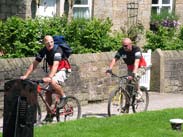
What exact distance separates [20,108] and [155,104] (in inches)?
339

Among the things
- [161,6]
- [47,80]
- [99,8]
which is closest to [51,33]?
[47,80]

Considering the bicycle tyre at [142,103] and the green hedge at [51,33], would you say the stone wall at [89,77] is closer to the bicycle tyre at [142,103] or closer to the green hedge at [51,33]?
the green hedge at [51,33]

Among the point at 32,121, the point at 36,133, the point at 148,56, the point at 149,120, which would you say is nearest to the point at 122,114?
the point at 149,120

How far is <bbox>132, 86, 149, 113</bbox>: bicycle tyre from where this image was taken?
1377 cm

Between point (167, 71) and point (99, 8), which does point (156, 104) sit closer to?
point (167, 71)

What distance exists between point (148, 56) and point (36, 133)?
7.79 metres

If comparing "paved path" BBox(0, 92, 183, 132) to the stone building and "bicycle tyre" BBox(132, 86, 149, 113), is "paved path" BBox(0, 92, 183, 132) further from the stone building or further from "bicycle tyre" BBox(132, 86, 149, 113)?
the stone building

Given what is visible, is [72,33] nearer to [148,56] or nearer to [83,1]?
[148,56]

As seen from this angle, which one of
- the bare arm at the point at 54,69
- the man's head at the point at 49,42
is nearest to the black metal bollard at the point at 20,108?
the bare arm at the point at 54,69

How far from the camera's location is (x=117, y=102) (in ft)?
43.9

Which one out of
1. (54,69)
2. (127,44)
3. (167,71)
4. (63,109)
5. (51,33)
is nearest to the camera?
(54,69)

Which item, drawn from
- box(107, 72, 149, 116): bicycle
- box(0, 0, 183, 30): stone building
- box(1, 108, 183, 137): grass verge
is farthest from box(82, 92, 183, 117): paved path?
box(0, 0, 183, 30): stone building

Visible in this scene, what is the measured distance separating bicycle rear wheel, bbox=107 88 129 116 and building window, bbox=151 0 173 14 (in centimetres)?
952

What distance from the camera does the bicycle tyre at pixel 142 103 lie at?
542 inches
